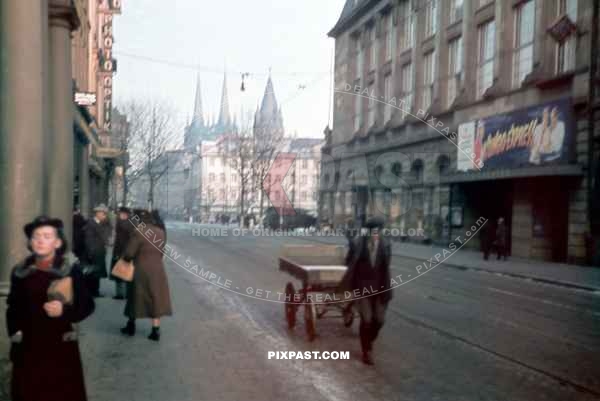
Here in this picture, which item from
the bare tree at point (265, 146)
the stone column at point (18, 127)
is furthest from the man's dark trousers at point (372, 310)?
the bare tree at point (265, 146)

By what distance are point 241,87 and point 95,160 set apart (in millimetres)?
24215

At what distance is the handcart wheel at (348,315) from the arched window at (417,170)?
2195 cm

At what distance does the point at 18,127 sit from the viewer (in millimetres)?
6184

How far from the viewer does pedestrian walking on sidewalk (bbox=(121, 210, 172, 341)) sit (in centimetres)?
816

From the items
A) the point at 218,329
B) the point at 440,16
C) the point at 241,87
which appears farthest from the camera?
the point at 440,16

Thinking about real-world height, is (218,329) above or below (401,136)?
below

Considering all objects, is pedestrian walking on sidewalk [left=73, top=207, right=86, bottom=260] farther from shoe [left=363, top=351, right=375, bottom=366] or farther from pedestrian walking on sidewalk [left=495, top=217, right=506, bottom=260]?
pedestrian walking on sidewalk [left=495, top=217, right=506, bottom=260]

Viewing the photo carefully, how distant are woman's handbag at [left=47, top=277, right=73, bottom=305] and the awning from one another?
819 inches

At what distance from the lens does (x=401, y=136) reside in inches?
1206

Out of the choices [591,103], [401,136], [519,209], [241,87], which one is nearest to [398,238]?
[401,136]

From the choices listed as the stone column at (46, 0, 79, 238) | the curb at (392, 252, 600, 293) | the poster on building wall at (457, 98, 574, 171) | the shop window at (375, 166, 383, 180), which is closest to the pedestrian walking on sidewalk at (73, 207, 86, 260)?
the stone column at (46, 0, 79, 238)

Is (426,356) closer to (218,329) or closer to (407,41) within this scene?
(218,329)

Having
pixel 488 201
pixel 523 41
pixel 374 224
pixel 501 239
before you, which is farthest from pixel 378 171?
pixel 374 224

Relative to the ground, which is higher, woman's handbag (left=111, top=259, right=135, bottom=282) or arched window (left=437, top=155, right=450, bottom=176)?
arched window (left=437, top=155, right=450, bottom=176)
